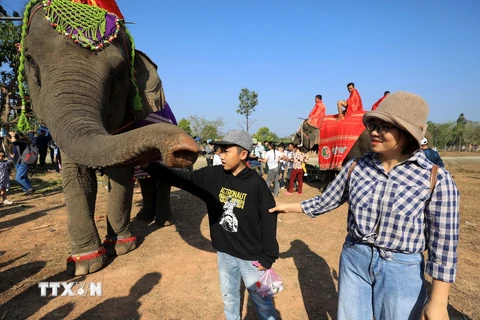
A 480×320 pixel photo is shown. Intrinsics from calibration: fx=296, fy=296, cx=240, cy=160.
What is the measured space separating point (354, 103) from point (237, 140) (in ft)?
27.0

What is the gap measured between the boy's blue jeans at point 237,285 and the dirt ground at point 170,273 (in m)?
0.71

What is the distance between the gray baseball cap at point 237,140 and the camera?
2312 mm

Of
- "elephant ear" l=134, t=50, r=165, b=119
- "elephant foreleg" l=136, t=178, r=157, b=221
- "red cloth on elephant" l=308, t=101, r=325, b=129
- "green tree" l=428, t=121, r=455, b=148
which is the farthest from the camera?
"green tree" l=428, t=121, r=455, b=148

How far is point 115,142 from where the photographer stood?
1.91 meters

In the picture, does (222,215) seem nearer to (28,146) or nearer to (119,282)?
(119,282)

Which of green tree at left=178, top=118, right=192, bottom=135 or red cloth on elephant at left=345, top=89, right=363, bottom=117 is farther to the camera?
green tree at left=178, top=118, right=192, bottom=135

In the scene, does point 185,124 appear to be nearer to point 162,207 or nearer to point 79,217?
point 162,207

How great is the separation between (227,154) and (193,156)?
68 centimetres

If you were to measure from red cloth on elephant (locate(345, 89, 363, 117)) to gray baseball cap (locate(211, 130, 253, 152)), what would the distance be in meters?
7.81

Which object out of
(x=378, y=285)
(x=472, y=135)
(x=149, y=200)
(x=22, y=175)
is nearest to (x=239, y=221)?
(x=378, y=285)

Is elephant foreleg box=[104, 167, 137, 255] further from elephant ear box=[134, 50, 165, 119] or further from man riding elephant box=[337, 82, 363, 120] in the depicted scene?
man riding elephant box=[337, 82, 363, 120]

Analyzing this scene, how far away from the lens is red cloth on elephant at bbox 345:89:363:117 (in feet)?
31.0

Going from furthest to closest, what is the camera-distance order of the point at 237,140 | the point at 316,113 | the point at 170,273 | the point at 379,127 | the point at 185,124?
1. the point at 185,124
2. the point at 316,113
3. the point at 170,273
4. the point at 237,140
5. the point at 379,127

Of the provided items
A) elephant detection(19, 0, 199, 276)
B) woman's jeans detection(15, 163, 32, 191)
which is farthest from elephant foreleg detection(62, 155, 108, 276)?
woman's jeans detection(15, 163, 32, 191)
